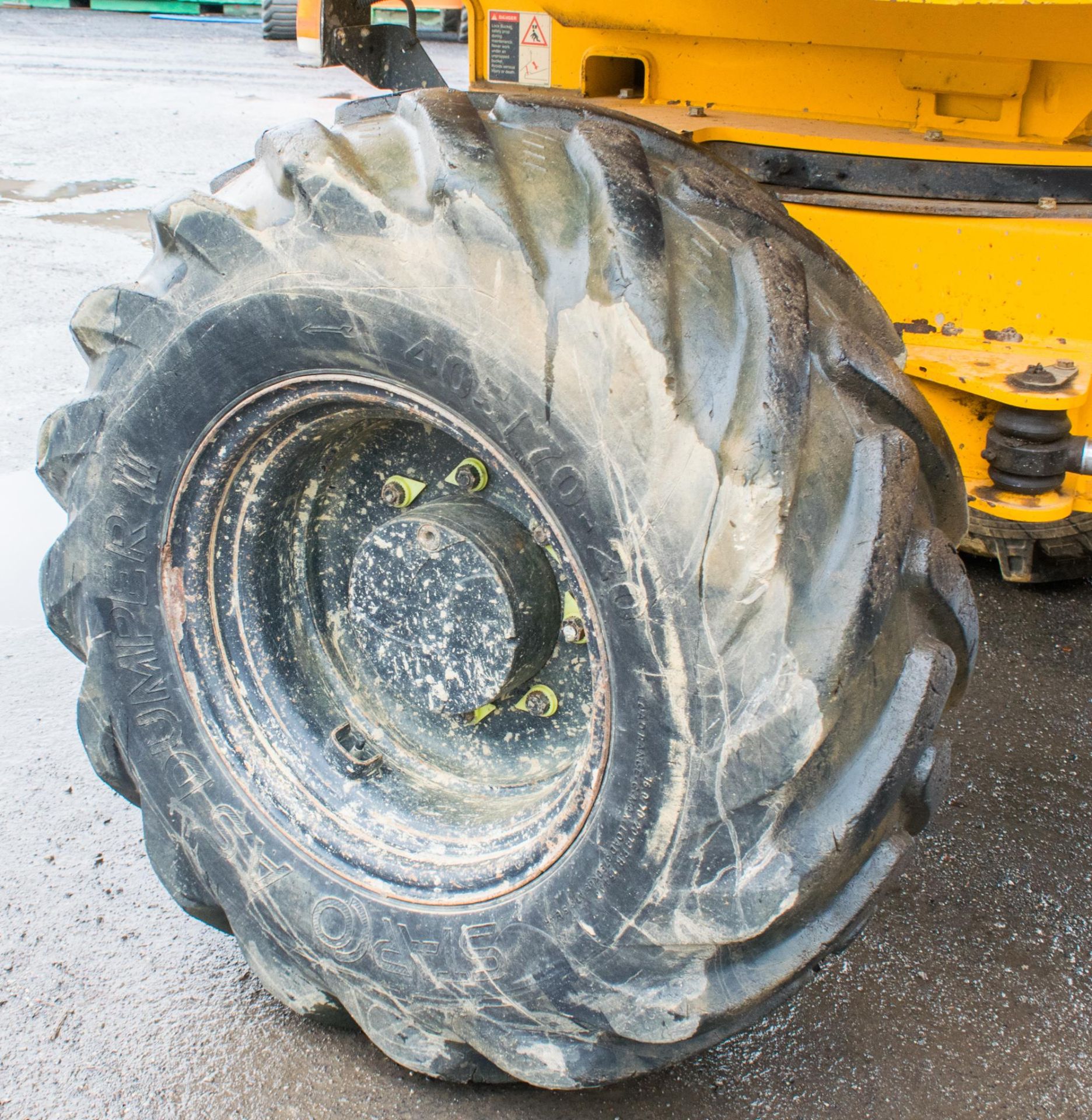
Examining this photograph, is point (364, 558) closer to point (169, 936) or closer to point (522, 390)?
point (522, 390)

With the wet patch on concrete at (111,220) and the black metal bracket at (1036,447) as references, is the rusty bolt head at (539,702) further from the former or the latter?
the wet patch on concrete at (111,220)

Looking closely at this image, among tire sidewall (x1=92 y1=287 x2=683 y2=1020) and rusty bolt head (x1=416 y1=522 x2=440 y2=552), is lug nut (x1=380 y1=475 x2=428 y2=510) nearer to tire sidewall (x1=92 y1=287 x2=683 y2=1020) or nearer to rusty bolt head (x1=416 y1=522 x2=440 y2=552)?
rusty bolt head (x1=416 y1=522 x2=440 y2=552)

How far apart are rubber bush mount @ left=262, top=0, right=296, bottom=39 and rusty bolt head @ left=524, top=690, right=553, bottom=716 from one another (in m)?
17.1

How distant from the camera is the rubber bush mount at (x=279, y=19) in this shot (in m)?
16.9

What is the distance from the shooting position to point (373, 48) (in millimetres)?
2777

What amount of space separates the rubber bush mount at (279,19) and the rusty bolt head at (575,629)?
17.2 meters

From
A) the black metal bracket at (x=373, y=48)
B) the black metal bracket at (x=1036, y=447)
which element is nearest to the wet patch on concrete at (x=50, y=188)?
the black metal bracket at (x=373, y=48)

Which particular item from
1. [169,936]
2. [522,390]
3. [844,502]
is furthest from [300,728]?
[844,502]

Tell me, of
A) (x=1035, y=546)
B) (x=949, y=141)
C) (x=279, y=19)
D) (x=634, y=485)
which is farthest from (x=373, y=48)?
(x=279, y=19)

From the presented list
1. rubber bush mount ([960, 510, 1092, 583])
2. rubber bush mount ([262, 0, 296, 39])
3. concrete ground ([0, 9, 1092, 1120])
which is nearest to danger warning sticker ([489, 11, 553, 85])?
rubber bush mount ([960, 510, 1092, 583])

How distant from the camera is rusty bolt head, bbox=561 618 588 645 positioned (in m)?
1.76

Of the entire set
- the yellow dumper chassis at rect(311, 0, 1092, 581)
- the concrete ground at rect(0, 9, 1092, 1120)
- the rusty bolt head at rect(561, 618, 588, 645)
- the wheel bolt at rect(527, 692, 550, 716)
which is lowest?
the concrete ground at rect(0, 9, 1092, 1120)

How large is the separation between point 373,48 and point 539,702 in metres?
1.72

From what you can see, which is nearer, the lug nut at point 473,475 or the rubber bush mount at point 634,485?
the rubber bush mount at point 634,485
